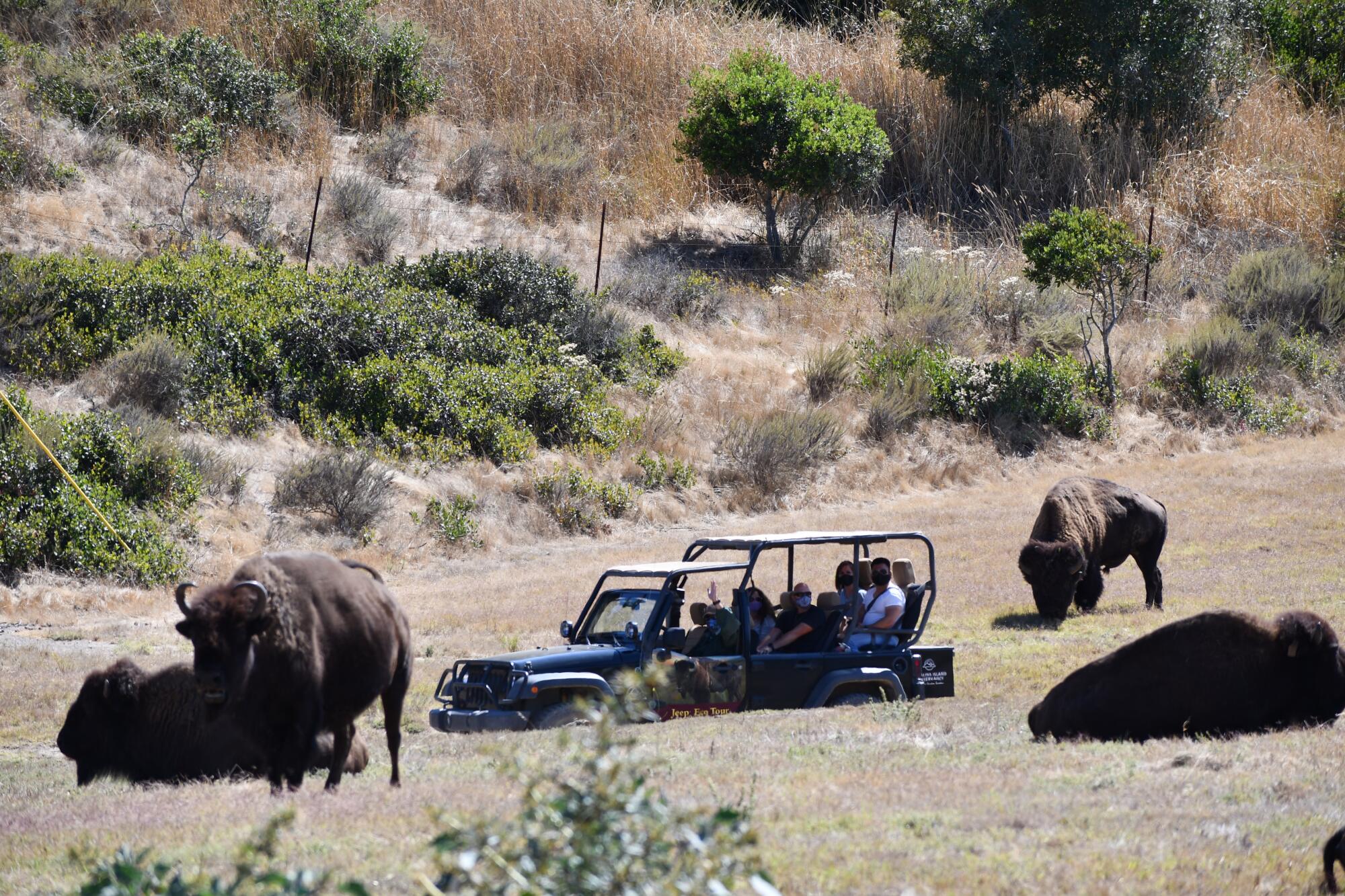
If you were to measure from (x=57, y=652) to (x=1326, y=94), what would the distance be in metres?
40.7

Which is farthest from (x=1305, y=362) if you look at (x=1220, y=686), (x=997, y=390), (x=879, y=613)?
(x=1220, y=686)

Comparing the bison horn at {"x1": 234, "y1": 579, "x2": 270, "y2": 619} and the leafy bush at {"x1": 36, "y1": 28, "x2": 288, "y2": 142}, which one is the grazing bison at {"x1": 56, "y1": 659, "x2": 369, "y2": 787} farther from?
the leafy bush at {"x1": 36, "y1": 28, "x2": 288, "y2": 142}

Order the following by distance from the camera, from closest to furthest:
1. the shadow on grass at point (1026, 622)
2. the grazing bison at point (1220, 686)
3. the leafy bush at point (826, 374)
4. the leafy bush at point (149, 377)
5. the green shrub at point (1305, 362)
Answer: the grazing bison at point (1220, 686), the shadow on grass at point (1026, 622), the leafy bush at point (149, 377), the leafy bush at point (826, 374), the green shrub at point (1305, 362)

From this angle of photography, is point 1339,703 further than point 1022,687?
No

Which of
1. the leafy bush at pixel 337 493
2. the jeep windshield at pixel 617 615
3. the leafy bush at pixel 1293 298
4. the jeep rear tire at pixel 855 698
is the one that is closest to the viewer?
the jeep windshield at pixel 617 615

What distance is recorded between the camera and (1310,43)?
43469 millimetres

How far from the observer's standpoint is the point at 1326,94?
139 feet

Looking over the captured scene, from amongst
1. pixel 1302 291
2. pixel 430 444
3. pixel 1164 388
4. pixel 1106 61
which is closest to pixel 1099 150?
pixel 1106 61

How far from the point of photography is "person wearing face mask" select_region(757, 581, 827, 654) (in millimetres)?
11938

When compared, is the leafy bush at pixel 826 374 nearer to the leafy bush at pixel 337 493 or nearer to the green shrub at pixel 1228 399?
the green shrub at pixel 1228 399

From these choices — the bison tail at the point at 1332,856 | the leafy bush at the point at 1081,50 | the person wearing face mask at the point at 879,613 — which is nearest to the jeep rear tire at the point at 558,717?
the person wearing face mask at the point at 879,613

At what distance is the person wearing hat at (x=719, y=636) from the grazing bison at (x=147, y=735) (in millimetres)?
3142

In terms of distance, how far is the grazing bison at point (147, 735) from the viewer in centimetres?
957

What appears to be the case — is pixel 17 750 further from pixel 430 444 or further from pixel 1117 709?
pixel 430 444
